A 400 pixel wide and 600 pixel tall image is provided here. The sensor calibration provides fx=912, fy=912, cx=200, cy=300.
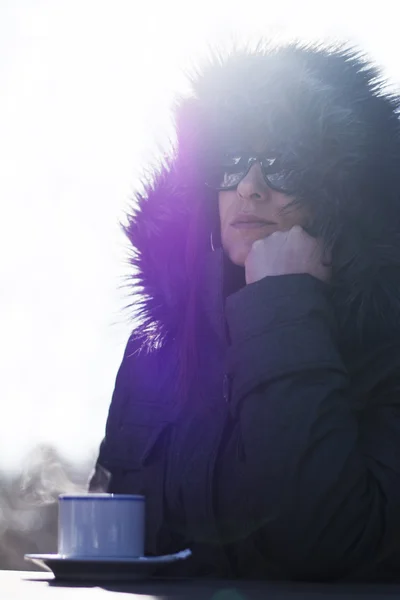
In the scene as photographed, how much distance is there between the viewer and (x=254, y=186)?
75.9 inches

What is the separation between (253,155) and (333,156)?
0.21 m

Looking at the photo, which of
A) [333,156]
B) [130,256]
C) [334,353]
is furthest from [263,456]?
[130,256]

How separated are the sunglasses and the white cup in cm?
85

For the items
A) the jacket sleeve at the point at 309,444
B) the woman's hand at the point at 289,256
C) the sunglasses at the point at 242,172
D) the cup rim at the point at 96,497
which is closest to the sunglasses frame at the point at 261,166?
the sunglasses at the point at 242,172

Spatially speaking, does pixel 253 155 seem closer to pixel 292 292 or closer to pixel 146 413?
pixel 292 292

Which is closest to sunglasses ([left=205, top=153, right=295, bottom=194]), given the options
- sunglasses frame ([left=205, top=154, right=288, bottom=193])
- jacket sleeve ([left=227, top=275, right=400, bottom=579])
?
sunglasses frame ([left=205, top=154, right=288, bottom=193])

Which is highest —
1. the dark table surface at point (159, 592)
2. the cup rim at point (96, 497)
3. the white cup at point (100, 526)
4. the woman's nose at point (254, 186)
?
the woman's nose at point (254, 186)

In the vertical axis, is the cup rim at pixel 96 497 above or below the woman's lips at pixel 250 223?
below

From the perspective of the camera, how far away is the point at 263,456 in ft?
5.22

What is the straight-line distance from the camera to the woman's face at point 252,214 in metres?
1.91

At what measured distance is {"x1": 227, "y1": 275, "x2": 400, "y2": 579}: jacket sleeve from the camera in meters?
1.53

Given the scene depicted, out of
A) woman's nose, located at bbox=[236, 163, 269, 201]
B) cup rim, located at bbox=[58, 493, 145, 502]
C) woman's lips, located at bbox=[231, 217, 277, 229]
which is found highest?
woman's nose, located at bbox=[236, 163, 269, 201]

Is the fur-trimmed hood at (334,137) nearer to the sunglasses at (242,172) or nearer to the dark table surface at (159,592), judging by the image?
the sunglasses at (242,172)

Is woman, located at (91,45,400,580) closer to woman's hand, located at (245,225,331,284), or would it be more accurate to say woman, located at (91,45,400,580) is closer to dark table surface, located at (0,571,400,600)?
woman's hand, located at (245,225,331,284)
